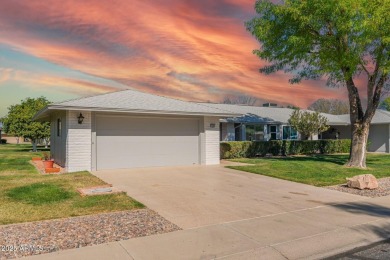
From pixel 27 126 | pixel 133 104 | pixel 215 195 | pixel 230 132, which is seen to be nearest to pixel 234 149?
pixel 230 132

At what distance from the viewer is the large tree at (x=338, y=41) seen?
45.2 ft

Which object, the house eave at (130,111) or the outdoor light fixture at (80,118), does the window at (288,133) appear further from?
the outdoor light fixture at (80,118)

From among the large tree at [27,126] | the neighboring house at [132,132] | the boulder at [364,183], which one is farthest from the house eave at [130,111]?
the large tree at [27,126]

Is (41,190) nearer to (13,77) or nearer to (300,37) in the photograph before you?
(13,77)

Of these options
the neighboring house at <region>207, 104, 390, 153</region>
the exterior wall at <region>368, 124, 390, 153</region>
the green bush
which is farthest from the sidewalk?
the exterior wall at <region>368, 124, 390, 153</region>

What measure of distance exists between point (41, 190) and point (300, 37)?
44.0ft

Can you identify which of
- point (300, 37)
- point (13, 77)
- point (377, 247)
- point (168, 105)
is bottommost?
point (377, 247)

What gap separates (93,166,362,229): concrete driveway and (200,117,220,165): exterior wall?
3.72 metres

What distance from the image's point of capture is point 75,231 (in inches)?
212

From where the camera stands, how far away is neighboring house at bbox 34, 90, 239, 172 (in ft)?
43.7

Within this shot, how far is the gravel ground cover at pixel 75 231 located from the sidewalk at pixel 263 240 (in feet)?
1.03

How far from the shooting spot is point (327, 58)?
15.3 meters

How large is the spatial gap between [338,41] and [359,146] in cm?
565

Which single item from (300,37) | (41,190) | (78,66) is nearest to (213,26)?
(300,37)
